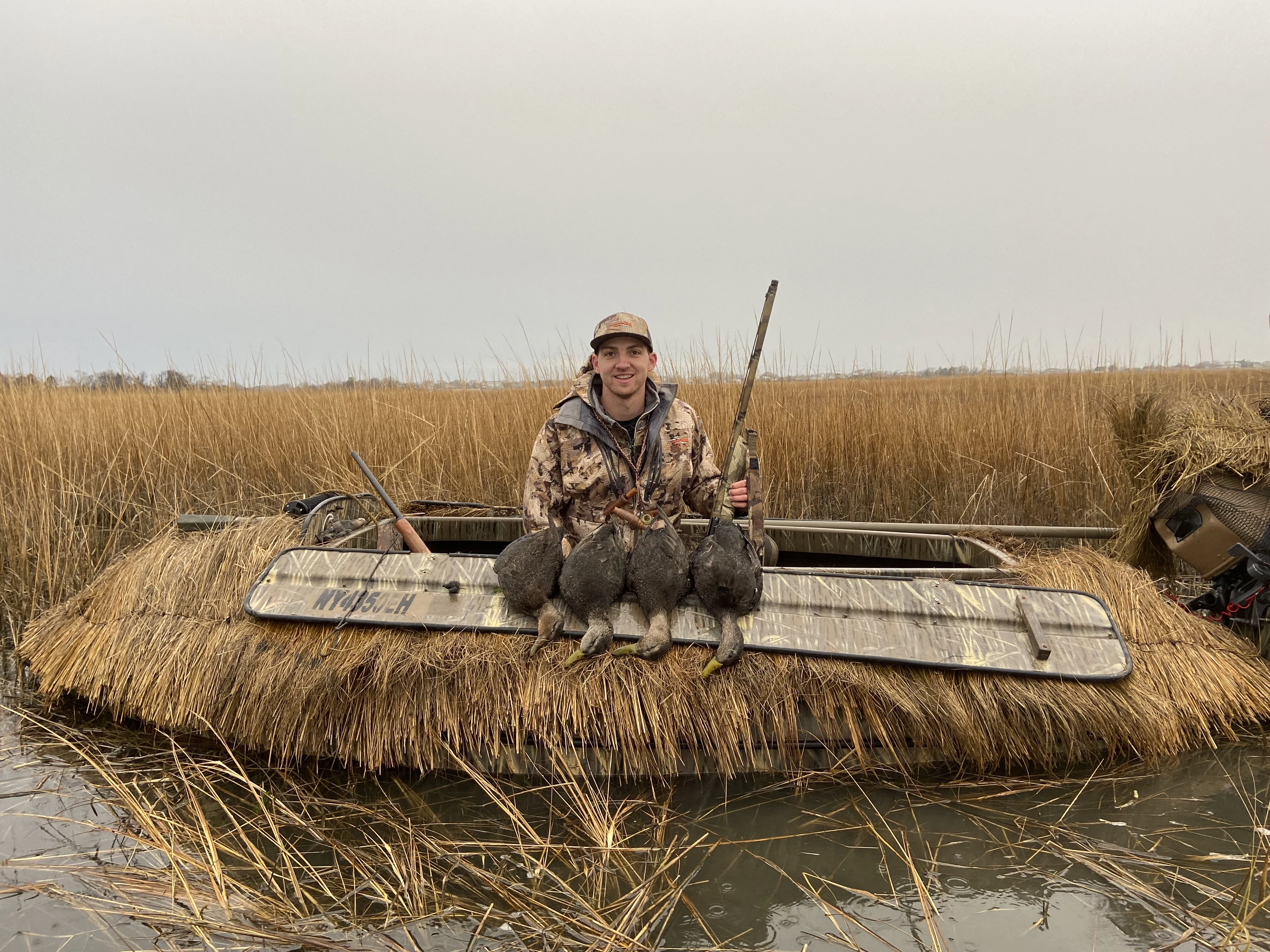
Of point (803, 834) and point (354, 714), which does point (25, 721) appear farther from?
point (803, 834)

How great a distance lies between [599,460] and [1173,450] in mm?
2684

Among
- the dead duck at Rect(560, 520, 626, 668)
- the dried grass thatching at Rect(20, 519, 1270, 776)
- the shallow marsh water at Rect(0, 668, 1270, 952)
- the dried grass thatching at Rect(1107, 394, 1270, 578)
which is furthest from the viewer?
the dried grass thatching at Rect(1107, 394, 1270, 578)

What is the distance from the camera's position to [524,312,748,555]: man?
A: 3521 millimetres

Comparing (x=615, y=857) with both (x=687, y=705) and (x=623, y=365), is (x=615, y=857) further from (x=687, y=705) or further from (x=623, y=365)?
(x=623, y=365)

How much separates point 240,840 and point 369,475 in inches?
72.7

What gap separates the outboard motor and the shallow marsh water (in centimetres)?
Answer: 56

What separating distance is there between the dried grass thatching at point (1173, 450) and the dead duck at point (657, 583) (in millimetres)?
2402

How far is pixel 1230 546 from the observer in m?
3.50

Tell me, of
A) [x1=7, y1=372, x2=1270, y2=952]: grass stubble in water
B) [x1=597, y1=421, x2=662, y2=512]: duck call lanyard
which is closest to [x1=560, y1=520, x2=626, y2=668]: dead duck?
[x1=597, y1=421, x2=662, y2=512]: duck call lanyard

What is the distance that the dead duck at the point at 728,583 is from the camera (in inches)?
118

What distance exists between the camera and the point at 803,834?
106 inches

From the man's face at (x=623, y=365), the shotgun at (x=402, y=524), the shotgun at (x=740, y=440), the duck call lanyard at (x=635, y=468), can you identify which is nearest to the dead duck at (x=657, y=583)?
the shotgun at (x=740, y=440)

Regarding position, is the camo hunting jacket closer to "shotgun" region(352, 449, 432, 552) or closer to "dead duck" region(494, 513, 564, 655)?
"dead duck" region(494, 513, 564, 655)

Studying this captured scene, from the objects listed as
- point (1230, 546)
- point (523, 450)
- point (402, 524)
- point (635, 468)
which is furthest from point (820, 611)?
point (523, 450)
